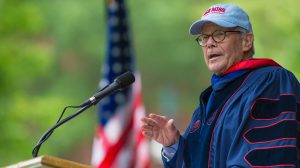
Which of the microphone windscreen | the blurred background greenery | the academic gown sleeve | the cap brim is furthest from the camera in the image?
the blurred background greenery

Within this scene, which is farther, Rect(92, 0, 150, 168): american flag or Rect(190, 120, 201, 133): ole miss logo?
Rect(92, 0, 150, 168): american flag

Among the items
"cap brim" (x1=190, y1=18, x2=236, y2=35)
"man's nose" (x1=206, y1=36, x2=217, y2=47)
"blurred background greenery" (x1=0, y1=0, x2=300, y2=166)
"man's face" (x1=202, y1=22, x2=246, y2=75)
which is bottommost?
"blurred background greenery" (x1=0, y1=0, x2=300, y2=166)

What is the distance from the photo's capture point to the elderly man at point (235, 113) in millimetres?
3803

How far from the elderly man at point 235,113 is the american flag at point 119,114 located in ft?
9.64

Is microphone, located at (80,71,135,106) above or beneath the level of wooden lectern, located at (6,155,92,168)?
above

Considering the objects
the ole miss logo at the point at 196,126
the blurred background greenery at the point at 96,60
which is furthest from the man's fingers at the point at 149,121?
the blurred background greenery at the point at 96,60

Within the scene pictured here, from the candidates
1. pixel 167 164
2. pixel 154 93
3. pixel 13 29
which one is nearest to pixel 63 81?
pixel 154 93

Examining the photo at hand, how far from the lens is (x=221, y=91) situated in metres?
4.17

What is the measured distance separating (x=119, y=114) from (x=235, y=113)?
363 cm

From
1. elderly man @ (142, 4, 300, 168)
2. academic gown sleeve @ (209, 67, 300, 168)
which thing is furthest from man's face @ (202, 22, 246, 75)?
academic gown sleeve @ (209, 67, 300, 168)

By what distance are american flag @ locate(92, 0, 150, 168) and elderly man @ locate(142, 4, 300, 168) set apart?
9.64 feet

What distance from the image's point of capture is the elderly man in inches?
150

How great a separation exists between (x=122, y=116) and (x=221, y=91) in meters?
3.40

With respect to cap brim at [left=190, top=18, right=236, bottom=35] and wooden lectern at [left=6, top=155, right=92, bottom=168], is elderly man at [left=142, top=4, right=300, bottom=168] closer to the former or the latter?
cap brim at [left=190, top=18, right=236, bottom=35]
